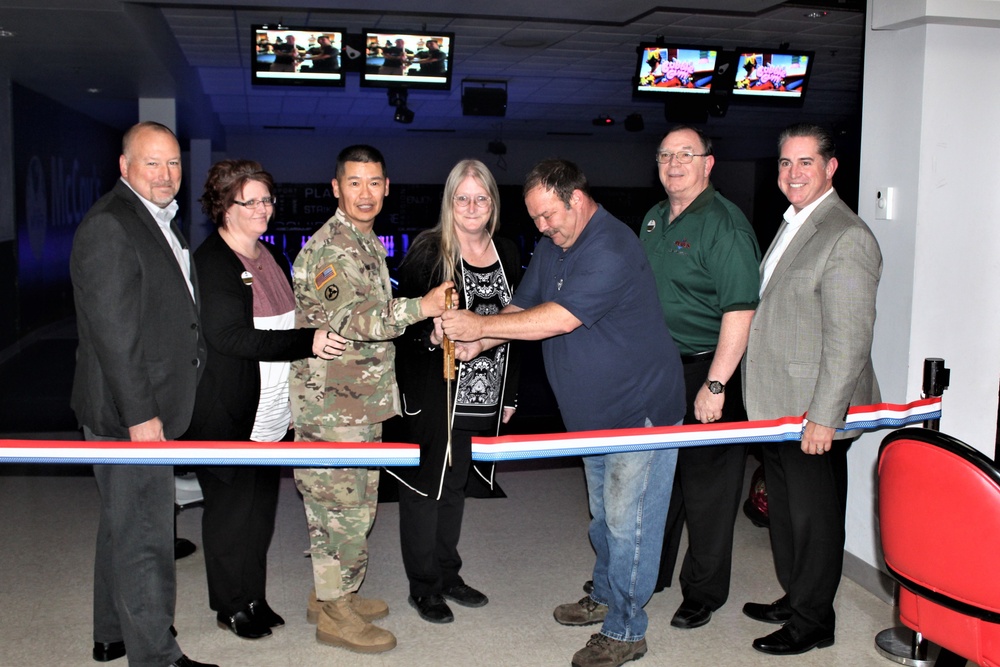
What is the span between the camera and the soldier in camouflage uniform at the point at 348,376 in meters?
2.71

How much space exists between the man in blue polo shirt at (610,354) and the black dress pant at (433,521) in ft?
1.63

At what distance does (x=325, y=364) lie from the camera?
2814 millimetres

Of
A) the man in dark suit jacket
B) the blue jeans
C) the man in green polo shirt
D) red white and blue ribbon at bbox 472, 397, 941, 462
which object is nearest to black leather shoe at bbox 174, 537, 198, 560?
the man in dark suit jacket

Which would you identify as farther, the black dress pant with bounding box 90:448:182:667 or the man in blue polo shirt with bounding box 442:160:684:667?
the man in blue polo shirt with bounding box 442:160:684:667

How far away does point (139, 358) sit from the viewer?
94.9 inches

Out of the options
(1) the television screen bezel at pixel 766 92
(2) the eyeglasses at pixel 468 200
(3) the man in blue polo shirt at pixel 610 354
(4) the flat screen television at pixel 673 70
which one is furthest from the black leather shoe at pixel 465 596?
(1) the television screen bezel at pixel 766 92

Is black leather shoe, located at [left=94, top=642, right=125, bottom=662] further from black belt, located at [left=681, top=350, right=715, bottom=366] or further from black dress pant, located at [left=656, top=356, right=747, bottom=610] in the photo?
black belt, located at [left=681, top=350, right=715, bottom=366]

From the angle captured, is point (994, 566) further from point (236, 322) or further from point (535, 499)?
point (535, 499)

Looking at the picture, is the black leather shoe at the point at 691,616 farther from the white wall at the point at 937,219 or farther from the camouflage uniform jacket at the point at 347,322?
the camouflage uniform jacket at the point at 347,322

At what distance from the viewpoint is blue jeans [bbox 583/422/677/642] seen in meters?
2.72

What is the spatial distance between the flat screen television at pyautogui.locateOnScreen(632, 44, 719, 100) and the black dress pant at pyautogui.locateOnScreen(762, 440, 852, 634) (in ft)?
15.8

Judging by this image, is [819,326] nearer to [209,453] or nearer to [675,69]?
[209,453]

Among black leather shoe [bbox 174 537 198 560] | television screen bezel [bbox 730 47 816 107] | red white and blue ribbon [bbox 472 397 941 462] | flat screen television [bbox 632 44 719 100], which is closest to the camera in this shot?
red white and blue ribbon [bbox 472 397 941 462]

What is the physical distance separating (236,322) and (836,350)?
1777 millimetres
